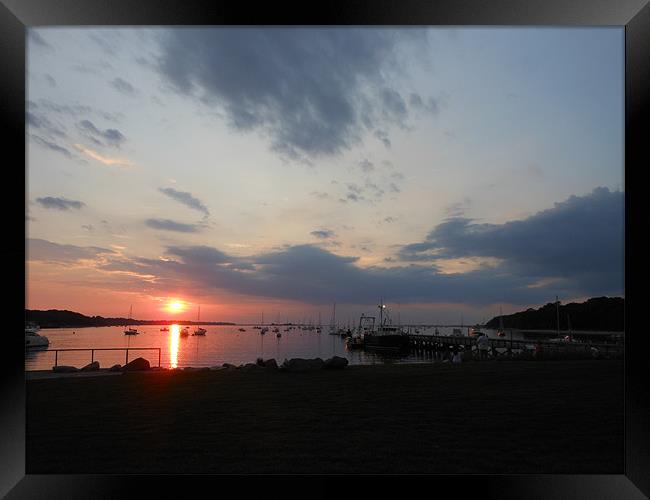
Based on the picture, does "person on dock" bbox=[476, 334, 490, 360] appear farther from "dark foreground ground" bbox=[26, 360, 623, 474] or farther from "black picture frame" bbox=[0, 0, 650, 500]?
"black picture frame" bbox=[0, 0, 650, 500]

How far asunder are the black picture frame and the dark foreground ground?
0.49 metres

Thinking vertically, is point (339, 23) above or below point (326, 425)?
above

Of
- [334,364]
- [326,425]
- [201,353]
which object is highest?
[326,425]

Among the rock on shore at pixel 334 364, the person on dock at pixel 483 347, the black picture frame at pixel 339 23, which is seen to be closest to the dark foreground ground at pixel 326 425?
the black picture frame at pixel 339 23

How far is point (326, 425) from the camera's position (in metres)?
5.34

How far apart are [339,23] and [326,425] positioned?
3984 millimetres

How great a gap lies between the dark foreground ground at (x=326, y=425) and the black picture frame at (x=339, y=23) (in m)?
0.49

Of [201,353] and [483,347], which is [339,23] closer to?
[483,347]

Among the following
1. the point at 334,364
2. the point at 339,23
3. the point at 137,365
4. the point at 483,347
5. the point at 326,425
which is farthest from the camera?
the point at 483,347

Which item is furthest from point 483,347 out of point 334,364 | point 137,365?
point 137,365

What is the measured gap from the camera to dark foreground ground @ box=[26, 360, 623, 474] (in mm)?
4004

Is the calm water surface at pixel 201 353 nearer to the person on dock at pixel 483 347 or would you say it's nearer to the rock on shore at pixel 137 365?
the rock on shore at pixel 137 365

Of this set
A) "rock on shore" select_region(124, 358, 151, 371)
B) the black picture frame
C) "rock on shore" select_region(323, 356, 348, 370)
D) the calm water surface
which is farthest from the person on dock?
the black picture frame

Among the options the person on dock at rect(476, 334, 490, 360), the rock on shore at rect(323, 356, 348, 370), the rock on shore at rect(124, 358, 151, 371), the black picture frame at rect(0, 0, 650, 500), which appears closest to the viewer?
the black picture frame at rect(0, 0, 650, 500)
